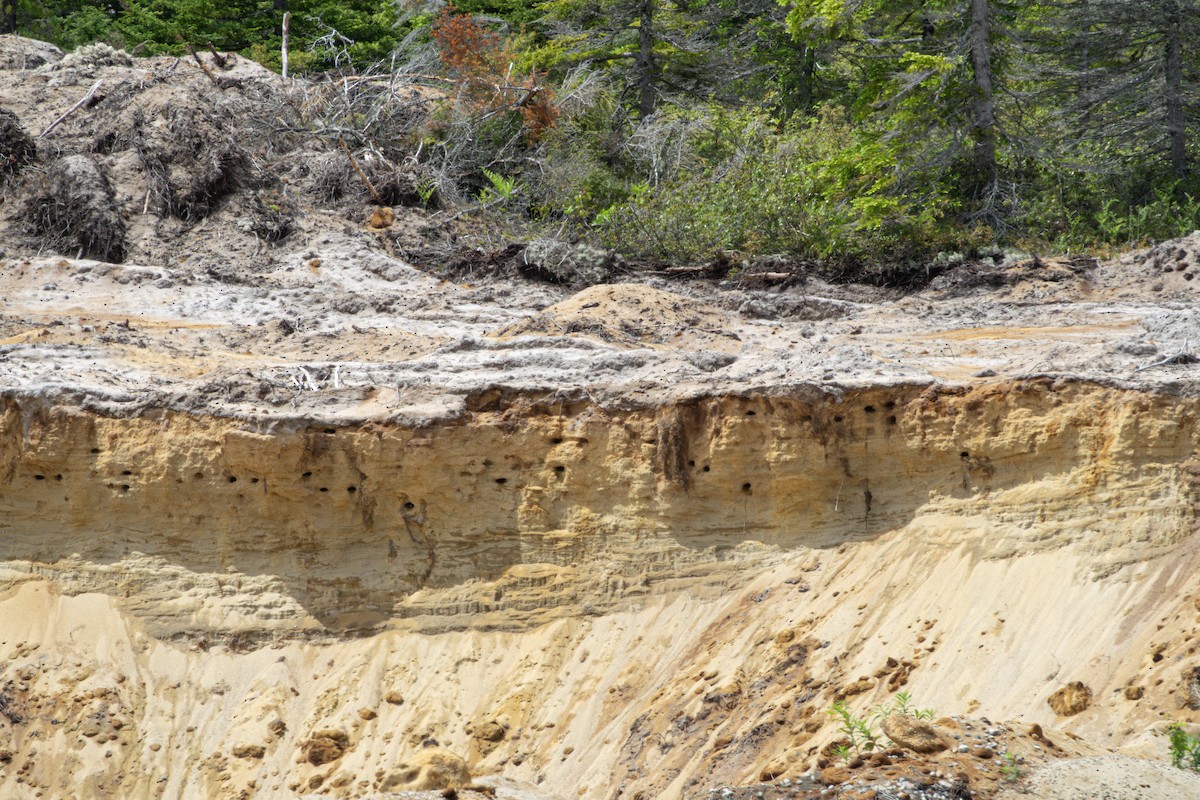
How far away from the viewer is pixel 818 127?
17062 mm

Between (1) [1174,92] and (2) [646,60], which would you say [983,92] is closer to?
(1) [1174,92]

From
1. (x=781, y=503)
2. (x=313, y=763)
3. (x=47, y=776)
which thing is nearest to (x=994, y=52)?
(x=781, y=503)

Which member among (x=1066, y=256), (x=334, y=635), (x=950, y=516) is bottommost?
(x=334, y=635)

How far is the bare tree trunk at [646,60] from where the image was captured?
18.6m

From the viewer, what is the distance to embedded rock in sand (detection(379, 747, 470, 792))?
7082mm

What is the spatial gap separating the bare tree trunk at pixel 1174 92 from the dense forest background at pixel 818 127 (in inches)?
1.1

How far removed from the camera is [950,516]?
9.05 metres

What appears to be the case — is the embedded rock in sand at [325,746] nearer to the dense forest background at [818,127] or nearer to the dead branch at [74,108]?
the dense forest background at [818,127]

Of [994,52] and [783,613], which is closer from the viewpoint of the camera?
[783,613]

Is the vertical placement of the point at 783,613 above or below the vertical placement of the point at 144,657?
above

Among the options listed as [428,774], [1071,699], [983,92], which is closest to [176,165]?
[983,92]

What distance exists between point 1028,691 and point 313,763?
5146mm

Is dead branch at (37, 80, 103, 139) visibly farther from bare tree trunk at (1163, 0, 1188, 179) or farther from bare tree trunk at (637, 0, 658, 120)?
bare tree trunk at (1163, 0, 1188, 179)

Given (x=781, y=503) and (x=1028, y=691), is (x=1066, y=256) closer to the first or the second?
(x=781, y=503)
